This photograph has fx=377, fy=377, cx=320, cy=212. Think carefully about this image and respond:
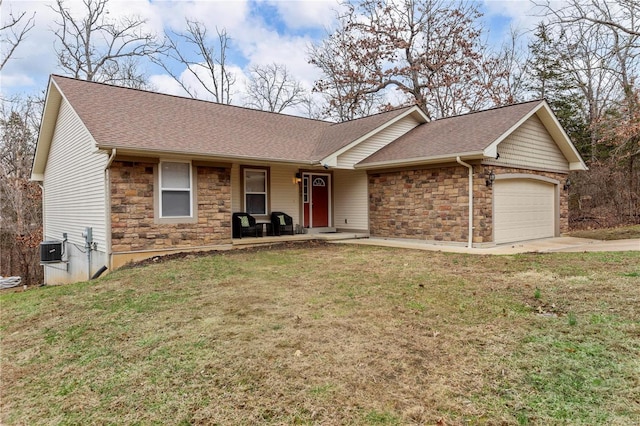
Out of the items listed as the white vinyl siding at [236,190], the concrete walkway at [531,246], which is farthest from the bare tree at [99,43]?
the concrete walkway at [531,246]

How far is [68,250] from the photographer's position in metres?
11.9

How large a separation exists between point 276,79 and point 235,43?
3.76 meters

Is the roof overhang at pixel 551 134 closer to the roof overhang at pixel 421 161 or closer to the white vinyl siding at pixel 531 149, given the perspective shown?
the white vinyl siding at pixel 531 149

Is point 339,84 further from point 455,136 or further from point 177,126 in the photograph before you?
point 177,126

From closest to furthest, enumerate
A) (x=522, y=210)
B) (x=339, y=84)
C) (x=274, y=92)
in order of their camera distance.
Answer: (x=522, y=210)
(x=339, y=84)
(x=274, y=92)

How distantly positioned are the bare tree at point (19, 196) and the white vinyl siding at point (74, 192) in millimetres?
3285

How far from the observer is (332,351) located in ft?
11.3

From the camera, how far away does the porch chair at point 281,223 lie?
12.6 metres

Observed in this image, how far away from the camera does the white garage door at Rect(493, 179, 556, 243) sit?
→ 35.2ft

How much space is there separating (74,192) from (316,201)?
25.2ft

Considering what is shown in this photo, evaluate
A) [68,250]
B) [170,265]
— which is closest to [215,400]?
[170,265]

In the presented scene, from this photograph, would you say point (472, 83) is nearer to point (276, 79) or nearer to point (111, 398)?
point (276, 79)

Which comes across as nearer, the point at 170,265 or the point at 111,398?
A: the point at 111,398

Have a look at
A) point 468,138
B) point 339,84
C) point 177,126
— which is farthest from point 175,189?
point 339,84
